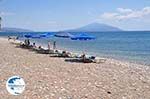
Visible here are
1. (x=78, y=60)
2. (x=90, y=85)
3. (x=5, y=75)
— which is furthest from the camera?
(x=78, y=60)

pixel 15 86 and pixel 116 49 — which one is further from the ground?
pixel 15 86

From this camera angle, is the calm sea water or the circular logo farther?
the calm sea water

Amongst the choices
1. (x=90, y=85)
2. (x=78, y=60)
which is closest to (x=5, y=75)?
(x=90, y=85)

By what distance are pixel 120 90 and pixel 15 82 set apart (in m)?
6.77

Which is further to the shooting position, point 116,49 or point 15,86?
point 116,49

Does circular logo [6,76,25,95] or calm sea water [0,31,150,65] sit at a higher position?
circular logo [6,76,25,95]

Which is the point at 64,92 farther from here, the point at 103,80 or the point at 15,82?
the point at 15,82

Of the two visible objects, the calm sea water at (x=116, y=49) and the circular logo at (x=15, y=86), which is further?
the calm sea water at (x=116, y=49)

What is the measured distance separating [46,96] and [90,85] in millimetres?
2963

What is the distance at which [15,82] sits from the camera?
545 cm

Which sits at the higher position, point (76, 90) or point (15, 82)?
point (15, 82)

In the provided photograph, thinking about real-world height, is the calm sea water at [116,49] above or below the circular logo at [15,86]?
below

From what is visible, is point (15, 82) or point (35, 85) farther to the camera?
point (35, 85)

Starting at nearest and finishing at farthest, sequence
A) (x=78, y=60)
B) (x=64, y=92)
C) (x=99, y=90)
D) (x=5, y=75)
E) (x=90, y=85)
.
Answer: (x=64, y=92) < (x=99, y=90) < (x=90, y=85) < (x=5, y=75) < (x=78, y=60)
